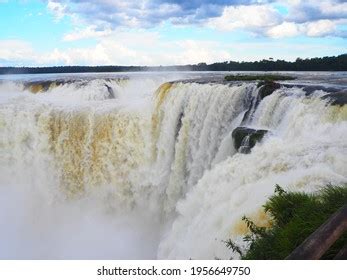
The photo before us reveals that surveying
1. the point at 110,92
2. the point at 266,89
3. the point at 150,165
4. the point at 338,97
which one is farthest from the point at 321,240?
the point at 110,92

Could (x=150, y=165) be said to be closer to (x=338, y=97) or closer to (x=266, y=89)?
(x=266, y=89)

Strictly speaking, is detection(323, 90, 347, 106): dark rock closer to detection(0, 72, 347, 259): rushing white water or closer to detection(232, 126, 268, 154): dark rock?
detection(0, 72, 347, 259): rushing white water

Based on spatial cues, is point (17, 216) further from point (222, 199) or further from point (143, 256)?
point (222, 199)

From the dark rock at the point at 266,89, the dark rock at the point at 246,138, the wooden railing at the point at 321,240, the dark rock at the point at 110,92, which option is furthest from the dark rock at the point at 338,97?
the dark rock at the point at 110,92

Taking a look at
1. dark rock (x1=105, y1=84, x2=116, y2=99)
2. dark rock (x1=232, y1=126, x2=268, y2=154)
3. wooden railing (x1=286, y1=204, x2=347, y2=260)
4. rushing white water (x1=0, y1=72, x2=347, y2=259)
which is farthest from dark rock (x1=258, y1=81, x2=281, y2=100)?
dark rock (x1=105, y1=84, x2=116, y2=99)

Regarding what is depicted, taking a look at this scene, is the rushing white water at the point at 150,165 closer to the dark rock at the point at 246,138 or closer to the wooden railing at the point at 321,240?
the dark rock at the point at 246,138

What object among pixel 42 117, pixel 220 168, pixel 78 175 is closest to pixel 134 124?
pixel 78 175
